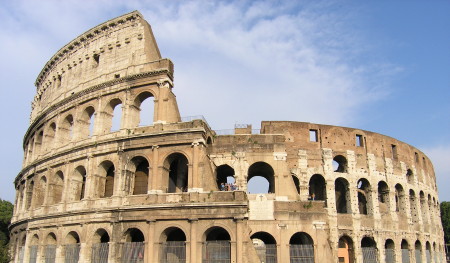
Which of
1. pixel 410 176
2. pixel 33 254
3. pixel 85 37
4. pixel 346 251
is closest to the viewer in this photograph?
pixel 33 254

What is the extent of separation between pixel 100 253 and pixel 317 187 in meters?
13.8

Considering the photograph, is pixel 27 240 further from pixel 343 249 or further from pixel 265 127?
pixel 343 249

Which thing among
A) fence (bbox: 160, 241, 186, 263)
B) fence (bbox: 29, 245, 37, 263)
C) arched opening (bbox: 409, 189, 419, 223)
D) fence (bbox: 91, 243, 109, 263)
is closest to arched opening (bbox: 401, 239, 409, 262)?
arched opening (bbox: 409, 189, 419, 223)

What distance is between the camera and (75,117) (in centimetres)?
2383

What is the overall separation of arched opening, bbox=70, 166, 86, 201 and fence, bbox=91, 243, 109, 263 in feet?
11.8

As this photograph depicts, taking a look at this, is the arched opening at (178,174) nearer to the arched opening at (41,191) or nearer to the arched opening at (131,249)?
the arched opening at (131,249)

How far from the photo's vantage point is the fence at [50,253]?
21873mm

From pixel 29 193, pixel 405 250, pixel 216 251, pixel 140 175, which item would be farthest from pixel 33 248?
pixel 405 250

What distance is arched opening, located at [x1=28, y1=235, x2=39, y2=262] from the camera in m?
23.2

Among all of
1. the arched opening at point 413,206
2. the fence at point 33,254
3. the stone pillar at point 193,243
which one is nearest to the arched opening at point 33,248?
the fence at point 33,254

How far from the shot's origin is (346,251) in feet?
78.5

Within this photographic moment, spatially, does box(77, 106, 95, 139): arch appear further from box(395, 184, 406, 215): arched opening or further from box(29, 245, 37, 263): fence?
box(395, 184, 406, 215): arched opening

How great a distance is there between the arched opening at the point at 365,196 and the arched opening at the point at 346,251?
2.55 meters

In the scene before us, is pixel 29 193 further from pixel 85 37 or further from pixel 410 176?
pixel 410 176
